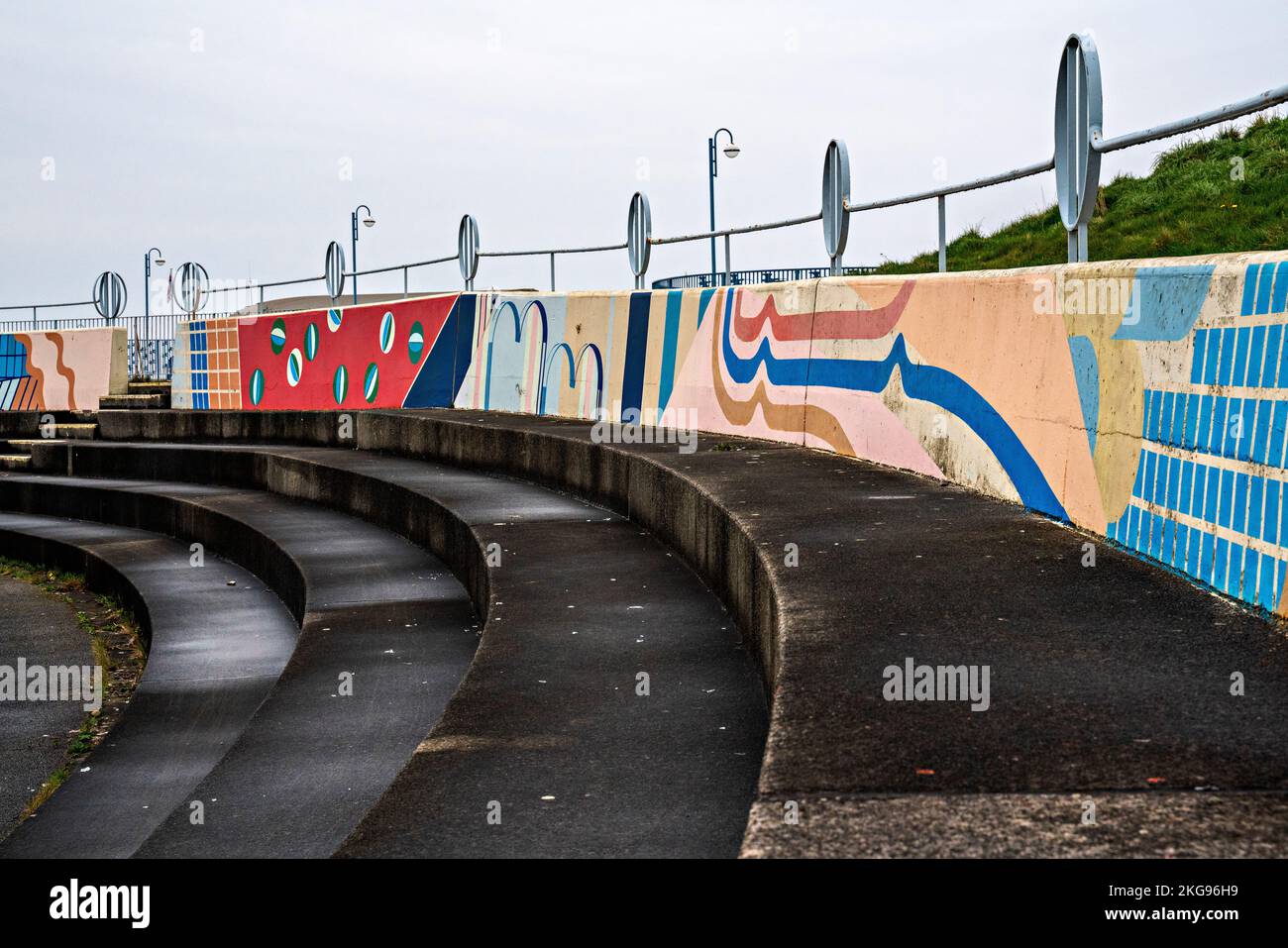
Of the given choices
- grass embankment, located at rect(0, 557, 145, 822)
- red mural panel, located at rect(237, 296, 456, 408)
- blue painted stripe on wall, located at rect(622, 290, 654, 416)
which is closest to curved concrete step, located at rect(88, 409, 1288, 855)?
grass embankment, located at rect(0, 557, 145, 822)

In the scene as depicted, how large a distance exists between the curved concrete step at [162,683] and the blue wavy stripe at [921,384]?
4.00m

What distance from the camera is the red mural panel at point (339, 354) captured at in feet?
58.4

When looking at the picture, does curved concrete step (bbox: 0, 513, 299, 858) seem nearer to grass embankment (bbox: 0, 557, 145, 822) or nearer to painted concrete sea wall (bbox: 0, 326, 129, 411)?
grass embankment (bbox: 0, 557, 145, 822)

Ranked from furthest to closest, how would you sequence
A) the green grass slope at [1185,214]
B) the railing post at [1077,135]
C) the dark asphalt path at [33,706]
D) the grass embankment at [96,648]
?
the green grass slope at [1185,214], the grass embankment at [96,648], the dark asphalt path at [33,706], the railing post at [1077,135]

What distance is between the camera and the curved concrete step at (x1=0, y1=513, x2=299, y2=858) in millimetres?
6254

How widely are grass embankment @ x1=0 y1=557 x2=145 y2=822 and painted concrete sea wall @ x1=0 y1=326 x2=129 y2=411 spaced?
910 cm

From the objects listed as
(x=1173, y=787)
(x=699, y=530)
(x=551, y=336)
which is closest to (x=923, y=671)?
(x=1173, y=787)

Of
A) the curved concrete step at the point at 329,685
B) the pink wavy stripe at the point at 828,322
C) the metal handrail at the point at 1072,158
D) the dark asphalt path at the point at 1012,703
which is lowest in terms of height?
the curved concrete step at the point at 329,685

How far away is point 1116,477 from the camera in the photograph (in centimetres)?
552

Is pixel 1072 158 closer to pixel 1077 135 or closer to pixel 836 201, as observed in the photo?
pixel 1077 135

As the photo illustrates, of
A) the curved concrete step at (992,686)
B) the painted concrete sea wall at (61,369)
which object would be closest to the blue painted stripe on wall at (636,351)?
the curved concrete step at (992,686)

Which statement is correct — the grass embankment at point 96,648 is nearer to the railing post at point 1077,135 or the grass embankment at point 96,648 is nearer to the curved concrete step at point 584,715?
the curved concrete step at point 584,715

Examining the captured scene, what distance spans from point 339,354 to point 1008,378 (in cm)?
1430
